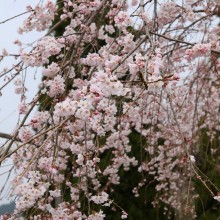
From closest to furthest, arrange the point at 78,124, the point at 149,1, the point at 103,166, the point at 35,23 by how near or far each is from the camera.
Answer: the point at 78,124, the point at 149,1, the point at 35,23, the point at 103,166

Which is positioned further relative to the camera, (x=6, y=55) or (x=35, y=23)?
(x=35, y=23)

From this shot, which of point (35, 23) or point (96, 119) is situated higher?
point (35, 23)

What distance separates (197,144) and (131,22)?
3892mm

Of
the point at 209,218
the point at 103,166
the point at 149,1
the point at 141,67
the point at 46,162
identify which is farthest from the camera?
the point at 209,218

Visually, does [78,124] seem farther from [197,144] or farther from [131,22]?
[197,144]

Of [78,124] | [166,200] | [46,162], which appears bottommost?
[46,162]

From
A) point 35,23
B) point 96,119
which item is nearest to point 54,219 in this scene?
point 96,119

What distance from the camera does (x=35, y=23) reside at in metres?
3.49

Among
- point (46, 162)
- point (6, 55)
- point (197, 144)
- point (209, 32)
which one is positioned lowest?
point (46, 162)

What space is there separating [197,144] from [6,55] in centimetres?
372

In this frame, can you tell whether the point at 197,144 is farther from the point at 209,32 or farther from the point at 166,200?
the point at 209,32

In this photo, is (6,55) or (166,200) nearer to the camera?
(6,55)

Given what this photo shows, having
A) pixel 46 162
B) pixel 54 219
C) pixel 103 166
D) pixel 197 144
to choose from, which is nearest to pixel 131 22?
pixel 46 162

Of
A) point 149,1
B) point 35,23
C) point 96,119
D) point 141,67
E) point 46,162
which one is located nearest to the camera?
point 141,67
